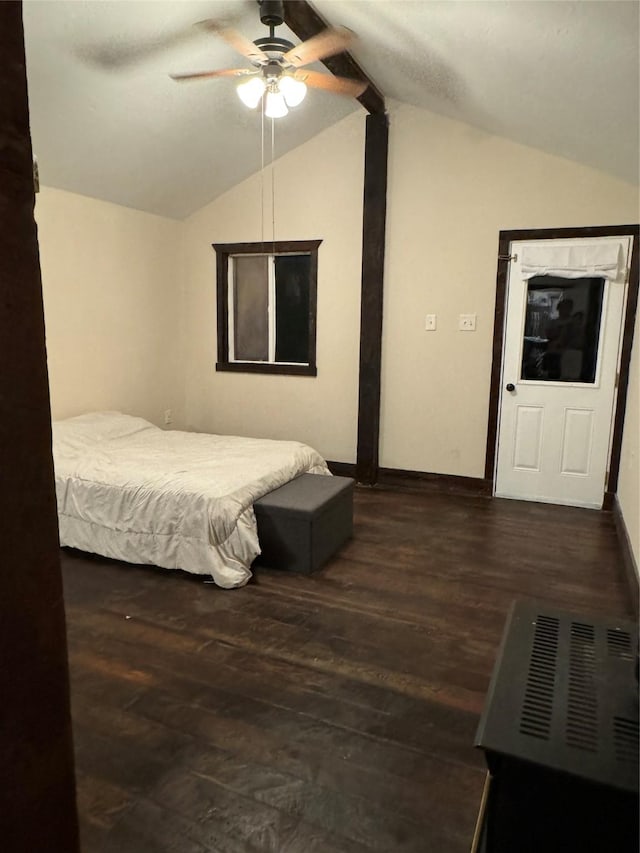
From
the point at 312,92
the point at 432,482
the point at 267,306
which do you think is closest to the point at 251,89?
the point at 312,92

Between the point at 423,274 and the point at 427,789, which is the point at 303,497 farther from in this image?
the point at 423,274

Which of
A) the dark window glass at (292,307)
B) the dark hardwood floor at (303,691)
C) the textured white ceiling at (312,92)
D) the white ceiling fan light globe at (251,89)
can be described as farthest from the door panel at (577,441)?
the white ceiling fan light globe at (251,89)

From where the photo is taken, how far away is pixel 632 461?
3.58 metres

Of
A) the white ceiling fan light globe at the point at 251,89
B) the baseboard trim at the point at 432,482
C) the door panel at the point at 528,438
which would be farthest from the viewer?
the baseboard trim at the point at 432,482

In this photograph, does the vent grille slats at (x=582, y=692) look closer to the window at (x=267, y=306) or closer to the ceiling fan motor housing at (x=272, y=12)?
the ceiling fan motor housing at (x=272, y=12)

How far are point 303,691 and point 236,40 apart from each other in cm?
294

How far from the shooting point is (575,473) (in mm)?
4480

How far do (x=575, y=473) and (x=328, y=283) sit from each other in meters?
2.58

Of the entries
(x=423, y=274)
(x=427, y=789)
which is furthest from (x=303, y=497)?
(x=423, y=274)

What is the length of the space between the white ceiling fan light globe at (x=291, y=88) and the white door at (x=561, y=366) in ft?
7.14

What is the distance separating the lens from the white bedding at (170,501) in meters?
3.07

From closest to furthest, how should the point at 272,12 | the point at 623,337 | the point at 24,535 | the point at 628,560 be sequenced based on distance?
1. the point at 24,535
2. the point at 272,12
3. the point at 628,560
4. the point at 623,337

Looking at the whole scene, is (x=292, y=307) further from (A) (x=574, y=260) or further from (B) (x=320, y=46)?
(B) (x=320, y=46)

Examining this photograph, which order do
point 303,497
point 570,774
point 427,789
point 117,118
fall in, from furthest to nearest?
point 117,118 → point 303,497 → point 427,789 → point 570,774
